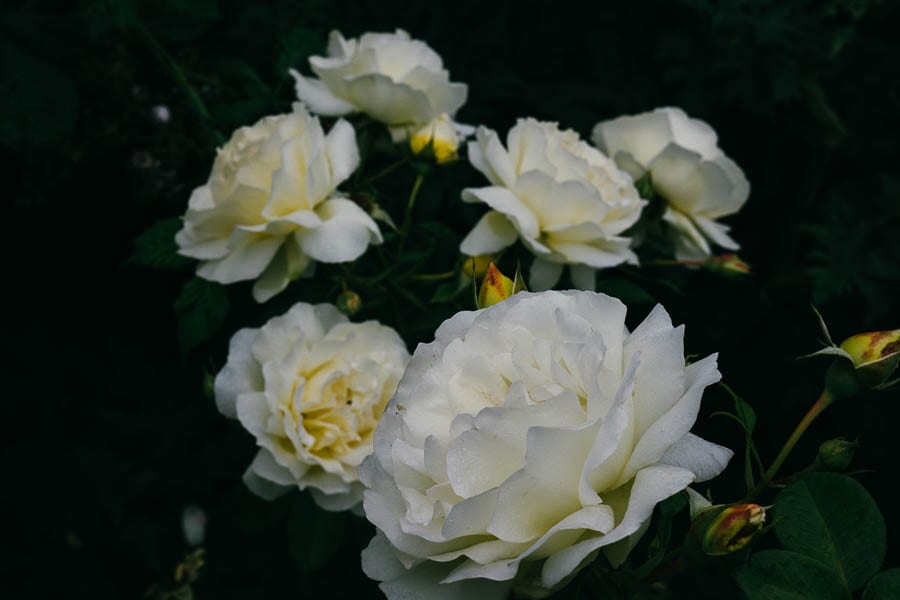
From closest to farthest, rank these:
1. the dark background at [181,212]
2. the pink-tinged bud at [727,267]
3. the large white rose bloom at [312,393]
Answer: the large white rose bloom at [312,393], the pink-tinged bud at [727,267], the dark background at [181,212]

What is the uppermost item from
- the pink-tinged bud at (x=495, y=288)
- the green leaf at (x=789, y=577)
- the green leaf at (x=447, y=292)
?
the pink-tinged bud at (x=495, y=288)

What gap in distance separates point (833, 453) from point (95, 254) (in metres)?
1.71

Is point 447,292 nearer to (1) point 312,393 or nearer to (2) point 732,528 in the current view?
(1) point 312,393

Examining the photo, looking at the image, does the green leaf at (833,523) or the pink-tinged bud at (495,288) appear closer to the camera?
the green leaf at (833,523)

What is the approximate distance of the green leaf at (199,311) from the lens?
1147 millimetres

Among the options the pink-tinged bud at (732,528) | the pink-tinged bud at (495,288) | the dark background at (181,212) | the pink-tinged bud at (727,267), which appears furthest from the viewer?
the dark background at (181,212)

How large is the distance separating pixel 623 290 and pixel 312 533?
529 mm

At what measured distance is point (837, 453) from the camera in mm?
665

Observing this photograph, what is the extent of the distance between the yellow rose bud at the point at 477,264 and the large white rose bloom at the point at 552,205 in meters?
0.01

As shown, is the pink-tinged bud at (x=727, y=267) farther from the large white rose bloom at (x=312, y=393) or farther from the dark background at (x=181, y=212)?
the large white rose bloom at (x=312, y=393)

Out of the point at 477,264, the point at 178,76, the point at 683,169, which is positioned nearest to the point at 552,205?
the point at 477,264

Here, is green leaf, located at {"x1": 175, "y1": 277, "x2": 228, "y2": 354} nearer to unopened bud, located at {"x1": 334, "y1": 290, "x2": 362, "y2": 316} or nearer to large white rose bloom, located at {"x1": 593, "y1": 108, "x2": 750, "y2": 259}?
unopened bud, located at {"x1": 334, "y1": 290, "x2": 362, "y2": 316}

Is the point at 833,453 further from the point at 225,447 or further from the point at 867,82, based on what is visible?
the point at 867,82

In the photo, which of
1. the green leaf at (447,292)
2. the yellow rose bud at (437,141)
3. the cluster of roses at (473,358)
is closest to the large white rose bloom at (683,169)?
the cluster of roses at (473,358)
